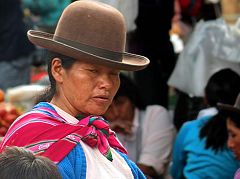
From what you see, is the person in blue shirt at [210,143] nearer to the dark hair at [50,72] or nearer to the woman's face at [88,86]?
the dark hair at [50,72]

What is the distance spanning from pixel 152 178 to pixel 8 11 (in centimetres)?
201

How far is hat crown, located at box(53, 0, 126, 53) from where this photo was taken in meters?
3.12

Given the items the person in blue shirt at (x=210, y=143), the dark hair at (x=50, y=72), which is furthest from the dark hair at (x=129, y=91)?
the dark hair at (x=50, y=72)

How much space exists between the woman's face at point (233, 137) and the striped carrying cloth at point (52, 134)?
2.01 metres

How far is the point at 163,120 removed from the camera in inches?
251

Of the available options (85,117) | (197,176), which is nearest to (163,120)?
(197,176)

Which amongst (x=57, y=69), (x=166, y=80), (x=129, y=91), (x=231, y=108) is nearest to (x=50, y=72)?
(x=57, y=69)

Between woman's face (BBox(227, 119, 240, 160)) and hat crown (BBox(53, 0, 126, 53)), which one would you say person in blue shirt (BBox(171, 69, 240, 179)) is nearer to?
woman's face (BBox(227, 119, 240, 160))

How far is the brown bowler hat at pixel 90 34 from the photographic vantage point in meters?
3.10

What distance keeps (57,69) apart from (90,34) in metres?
0.19

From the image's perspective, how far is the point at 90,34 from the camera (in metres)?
3.12

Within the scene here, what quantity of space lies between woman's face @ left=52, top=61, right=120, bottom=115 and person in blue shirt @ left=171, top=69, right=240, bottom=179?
2358 millimetres

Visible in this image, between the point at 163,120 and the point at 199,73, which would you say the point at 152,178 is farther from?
the point at 199,73

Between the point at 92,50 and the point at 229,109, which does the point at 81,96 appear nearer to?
the point at 92,50
